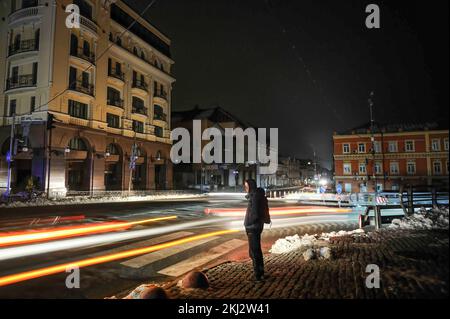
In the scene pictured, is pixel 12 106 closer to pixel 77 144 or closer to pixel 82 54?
pixel 77 144

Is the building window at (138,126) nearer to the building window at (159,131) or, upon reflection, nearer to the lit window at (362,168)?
the building window at (159,131)

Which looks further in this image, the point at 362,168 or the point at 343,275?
the point at 362,168

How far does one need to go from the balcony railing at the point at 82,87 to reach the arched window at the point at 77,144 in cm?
504

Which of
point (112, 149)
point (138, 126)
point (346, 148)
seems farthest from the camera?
point (346, 148)

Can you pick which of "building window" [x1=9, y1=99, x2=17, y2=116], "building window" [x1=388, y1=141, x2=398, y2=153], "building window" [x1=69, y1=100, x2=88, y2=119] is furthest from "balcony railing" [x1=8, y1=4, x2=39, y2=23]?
"building window" [x1=388, y1=141, x2=398, y2=153]

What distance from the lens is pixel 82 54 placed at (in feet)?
104

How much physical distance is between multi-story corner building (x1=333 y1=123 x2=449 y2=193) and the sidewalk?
3334cm

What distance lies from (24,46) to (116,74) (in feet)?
32.8

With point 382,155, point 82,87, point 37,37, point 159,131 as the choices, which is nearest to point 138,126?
point 159,131

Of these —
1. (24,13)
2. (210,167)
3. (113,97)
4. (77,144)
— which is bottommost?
(210,167)

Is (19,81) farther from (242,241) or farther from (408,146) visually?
(408,146)

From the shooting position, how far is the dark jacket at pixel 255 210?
535cm

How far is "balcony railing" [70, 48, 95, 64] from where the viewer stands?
30.7m

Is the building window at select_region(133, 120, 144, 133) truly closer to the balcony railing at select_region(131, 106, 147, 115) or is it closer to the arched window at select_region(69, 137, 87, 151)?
the balcony railing at select_region(131, 106, 147, 115)
